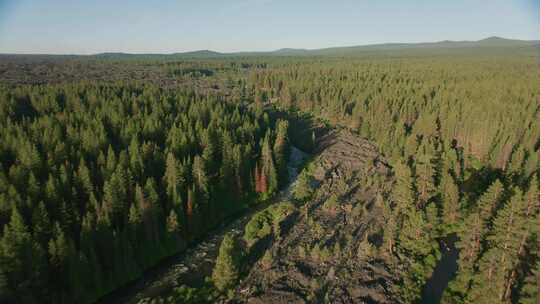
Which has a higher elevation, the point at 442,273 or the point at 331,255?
the point at 331,255

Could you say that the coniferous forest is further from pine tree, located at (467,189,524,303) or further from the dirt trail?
the dirt trail

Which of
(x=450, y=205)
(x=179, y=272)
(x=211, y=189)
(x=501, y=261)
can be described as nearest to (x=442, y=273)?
(x=501, y=261)

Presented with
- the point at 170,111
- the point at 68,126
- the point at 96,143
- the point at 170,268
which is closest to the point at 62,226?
the point at 170,268

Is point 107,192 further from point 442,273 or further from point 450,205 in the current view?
point 450,205

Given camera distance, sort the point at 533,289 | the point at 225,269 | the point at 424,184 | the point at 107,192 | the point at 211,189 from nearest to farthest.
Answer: the point at 533,289 < the point at 225,269 < the point at 107,192 < the point at 424,184 < the point at 211,189

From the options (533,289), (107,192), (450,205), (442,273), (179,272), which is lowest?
(179,272)

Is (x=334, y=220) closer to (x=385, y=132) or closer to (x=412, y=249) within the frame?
(x=412, y=249)

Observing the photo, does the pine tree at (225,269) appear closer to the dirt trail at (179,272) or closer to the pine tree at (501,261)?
the dirt trail at (179,272)
